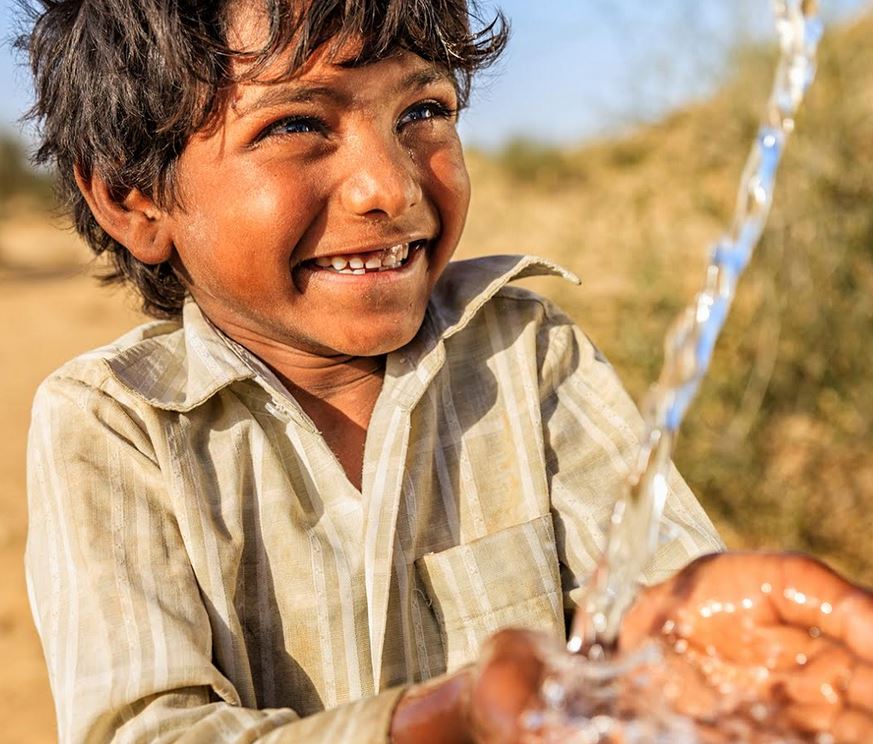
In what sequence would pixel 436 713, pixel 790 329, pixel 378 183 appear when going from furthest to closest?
pixel 790 329 < pixel 378 183 < pixel 436 713

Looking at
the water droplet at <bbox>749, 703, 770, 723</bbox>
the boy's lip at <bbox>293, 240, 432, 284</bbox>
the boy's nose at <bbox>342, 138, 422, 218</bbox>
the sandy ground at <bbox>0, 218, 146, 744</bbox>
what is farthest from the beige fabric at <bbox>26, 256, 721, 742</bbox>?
the sandy ground at <bbox>0, 218, 146, 744</bbox>

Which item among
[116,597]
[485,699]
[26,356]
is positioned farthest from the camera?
[26,356]

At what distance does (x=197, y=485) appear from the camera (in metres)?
1.58

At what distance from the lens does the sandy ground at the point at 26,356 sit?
396cm

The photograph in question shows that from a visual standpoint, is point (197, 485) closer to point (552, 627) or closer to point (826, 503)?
point (552, 627)

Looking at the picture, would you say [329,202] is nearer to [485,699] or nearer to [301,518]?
[301,518]

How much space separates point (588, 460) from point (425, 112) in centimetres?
61

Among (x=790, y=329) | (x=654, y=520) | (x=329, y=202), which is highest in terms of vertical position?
(x=329, y=202)

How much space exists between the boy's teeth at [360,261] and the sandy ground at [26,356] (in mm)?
832

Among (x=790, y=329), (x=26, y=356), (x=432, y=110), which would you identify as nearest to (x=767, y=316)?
(x=790, y=329)

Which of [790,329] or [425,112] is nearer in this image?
[425,112]

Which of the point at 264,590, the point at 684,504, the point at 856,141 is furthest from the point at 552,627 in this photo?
the point at 856,141

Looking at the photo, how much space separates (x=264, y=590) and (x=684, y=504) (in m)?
0.65

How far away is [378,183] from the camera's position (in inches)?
64.6
